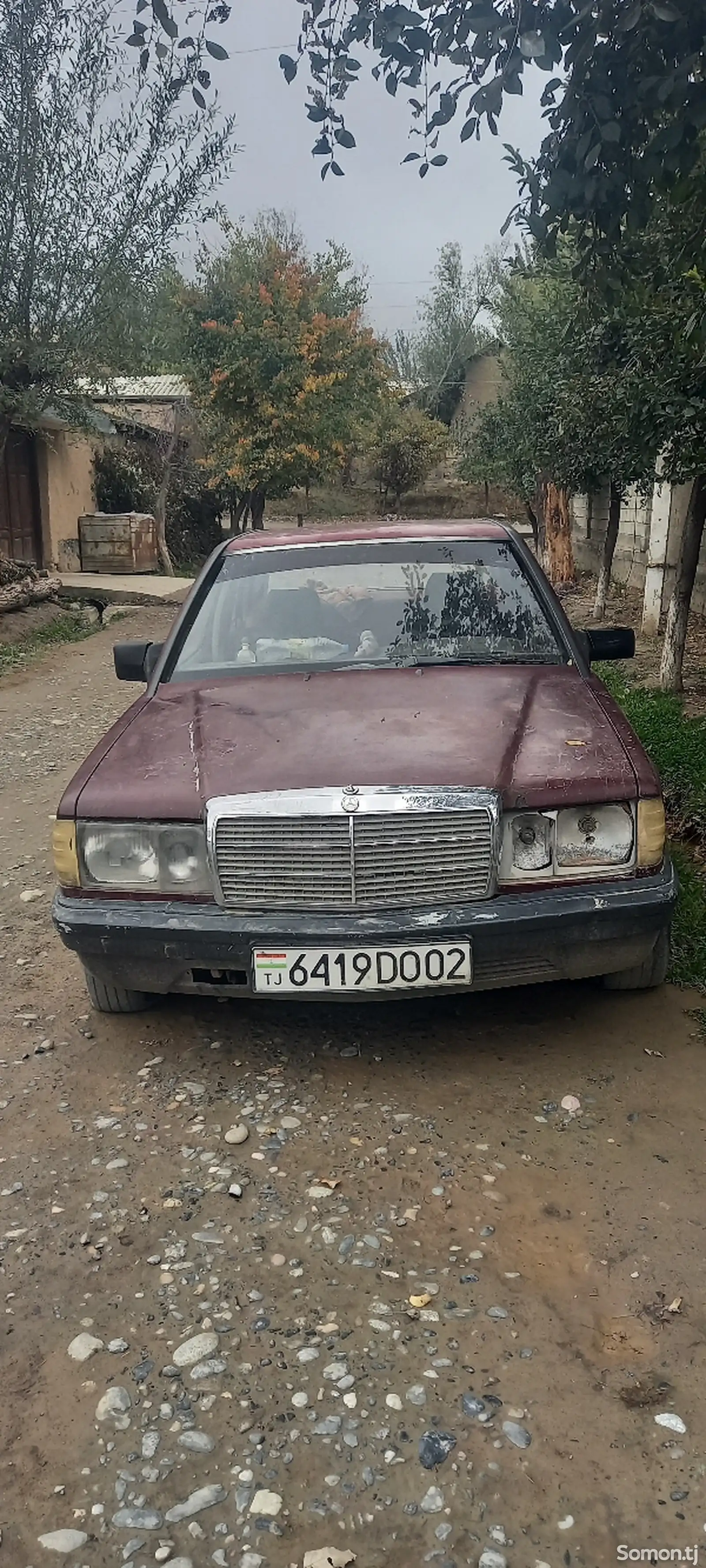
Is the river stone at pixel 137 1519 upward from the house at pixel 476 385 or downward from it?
downward

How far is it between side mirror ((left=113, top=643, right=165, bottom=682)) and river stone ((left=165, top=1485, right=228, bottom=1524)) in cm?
281

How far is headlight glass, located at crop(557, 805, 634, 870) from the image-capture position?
2.96 meters

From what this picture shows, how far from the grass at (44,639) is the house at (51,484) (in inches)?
101

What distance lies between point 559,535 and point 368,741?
15.3 meters

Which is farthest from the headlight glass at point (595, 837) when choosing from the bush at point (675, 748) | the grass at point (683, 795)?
the bush at point (675, 748)

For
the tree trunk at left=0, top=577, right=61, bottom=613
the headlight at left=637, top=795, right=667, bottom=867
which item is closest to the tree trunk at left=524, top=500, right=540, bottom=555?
the tree trunk at left=0, top=577, right=61, bottom=613

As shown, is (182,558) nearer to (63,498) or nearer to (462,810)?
(63,498)

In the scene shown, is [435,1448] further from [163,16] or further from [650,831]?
[163,16]

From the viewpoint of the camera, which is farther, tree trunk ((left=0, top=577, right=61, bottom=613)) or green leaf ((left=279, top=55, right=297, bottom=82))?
tree trunk ((left=0, top=577, right=61, bottom=613))

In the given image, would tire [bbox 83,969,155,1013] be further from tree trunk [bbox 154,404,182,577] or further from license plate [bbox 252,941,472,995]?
tree trunk [bbox 154,404,182,577]

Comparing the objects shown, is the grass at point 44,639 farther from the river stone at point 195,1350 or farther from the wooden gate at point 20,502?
the river stone at point 195,1350

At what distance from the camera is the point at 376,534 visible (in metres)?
4.46

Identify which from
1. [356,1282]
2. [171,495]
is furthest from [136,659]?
[171,495]

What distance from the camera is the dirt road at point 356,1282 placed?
1.77 m
